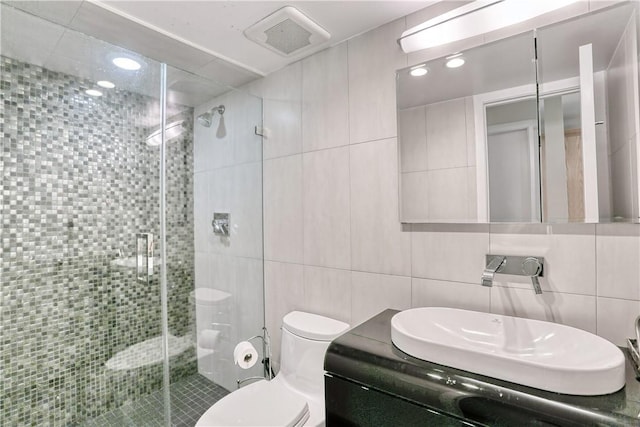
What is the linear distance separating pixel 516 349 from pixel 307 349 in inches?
37.0

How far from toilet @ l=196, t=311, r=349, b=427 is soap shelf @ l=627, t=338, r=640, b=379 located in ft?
3.47

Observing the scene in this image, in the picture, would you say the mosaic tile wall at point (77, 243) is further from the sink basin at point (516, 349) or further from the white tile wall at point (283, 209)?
the sink basin at point (516, 349)

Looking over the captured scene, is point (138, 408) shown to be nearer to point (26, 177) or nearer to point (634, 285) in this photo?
point (26, 177)

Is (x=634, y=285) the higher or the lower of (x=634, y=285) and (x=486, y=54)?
the lower

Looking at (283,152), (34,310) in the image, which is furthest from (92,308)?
(283,152)

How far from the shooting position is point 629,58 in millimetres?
1047

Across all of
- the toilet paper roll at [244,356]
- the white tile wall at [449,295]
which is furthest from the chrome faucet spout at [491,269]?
the toilet paper roll at [244,356]

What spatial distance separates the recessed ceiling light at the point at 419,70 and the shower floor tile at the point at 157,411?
7.32 feet

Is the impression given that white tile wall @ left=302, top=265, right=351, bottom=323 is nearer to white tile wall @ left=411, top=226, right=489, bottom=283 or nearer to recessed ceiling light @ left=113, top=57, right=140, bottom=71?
white tile wall @ left=411, top=226, right=489, bottom=283

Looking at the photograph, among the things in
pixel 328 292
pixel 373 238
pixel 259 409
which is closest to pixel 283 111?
pixel 373 238

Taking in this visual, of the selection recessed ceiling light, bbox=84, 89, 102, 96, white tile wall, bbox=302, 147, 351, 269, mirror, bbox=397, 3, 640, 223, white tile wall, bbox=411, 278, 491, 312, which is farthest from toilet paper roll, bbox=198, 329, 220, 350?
recessed ceiling light, bbox=84, 89, 102, 96

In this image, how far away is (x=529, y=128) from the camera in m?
1.21

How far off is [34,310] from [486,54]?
2.59 meters

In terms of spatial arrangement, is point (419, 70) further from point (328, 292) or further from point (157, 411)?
point (157, 411)
